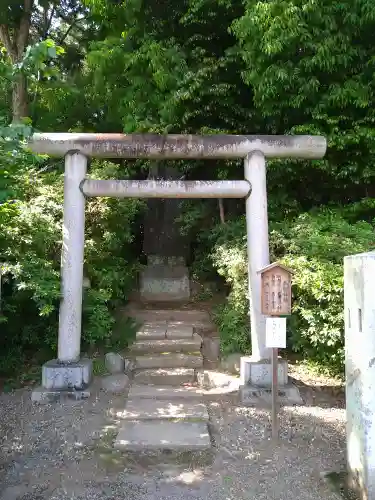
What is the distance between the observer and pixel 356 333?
3701mm

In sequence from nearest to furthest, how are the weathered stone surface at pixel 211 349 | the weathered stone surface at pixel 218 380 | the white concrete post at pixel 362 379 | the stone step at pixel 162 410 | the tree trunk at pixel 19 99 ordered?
1. the white concrete post at pixel 362 379
2. the stone step at pixel 162 410
3. the weathered stone surface at pixel 218 380
4. the weathered stone surface at pixel 211 349
5. the tree trunk at pixel 19 99

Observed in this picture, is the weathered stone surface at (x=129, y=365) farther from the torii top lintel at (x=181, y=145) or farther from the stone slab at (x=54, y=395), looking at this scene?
the torii top lintel at (x=181, y=145)

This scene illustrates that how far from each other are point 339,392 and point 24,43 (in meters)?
10.4

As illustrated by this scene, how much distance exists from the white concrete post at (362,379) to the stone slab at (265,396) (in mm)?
1826

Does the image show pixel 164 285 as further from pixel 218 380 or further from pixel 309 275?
pixel 309 275

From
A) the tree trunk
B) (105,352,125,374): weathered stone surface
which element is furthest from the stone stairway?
the tree trunk

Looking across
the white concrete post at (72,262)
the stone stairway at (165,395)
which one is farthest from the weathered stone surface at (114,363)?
the white concrete post at (72,262)

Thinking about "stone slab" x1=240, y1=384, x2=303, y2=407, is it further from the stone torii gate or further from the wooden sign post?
the wooden sign post

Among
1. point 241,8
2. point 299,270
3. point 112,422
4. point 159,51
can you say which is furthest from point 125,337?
point 241,8

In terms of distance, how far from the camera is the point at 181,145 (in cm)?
633

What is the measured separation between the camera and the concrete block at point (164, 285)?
998cm

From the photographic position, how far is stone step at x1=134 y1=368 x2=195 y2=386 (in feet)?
21.0

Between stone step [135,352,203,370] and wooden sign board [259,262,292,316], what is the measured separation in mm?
2331

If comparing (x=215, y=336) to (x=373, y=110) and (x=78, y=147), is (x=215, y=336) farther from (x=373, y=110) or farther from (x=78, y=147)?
(x=373, y=110)
